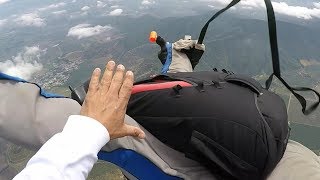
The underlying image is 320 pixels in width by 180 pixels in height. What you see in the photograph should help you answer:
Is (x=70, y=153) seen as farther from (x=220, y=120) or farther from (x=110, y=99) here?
(x=220, y=120)

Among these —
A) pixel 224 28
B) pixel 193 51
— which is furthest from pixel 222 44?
pixel 193 51

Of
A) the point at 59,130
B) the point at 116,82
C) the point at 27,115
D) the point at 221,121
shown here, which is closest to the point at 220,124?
the point at 221,121

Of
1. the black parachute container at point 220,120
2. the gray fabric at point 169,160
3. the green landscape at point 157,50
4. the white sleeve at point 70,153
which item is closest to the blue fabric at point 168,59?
the black parachute container at point 220,120

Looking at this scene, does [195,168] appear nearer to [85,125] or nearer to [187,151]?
[187,151]

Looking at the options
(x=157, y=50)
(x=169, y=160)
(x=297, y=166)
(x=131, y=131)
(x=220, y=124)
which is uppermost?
(x=131, y=131)

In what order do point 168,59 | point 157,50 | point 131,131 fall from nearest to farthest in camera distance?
point 131,131, point 168,59, point 157,50

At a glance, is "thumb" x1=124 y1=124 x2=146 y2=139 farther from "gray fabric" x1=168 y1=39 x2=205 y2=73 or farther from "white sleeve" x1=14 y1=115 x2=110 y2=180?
"gray fabric" x1=168 y1=39 x2=205 y2=73
